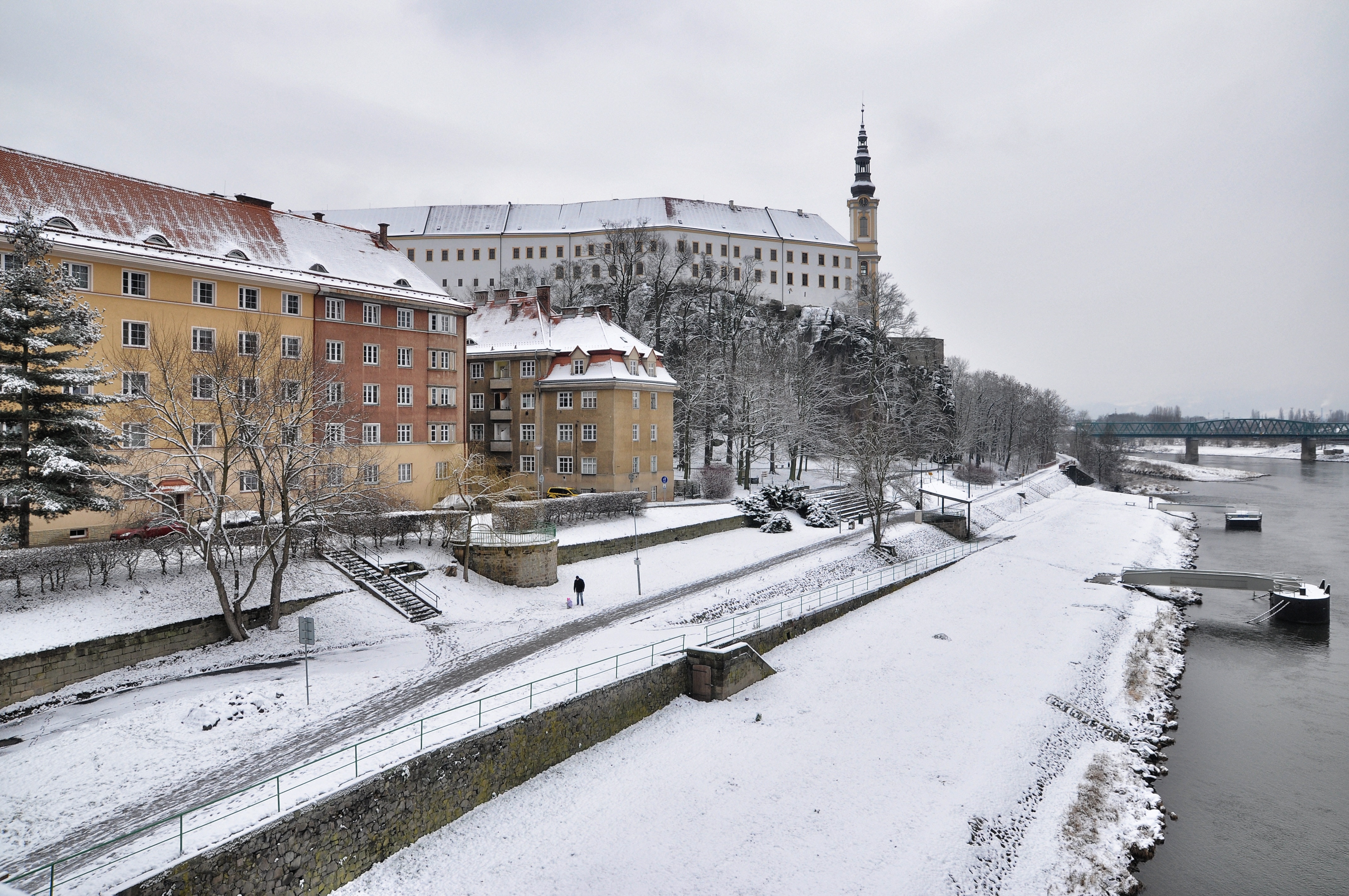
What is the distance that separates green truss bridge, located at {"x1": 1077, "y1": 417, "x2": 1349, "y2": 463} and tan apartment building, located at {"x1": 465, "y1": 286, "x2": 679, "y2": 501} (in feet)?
268

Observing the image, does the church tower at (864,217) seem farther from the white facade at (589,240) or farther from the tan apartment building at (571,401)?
the tan apartment building at (571,401)

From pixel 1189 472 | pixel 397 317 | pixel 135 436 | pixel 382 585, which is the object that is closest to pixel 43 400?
pixel 135 436

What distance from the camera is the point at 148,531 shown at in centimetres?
2547

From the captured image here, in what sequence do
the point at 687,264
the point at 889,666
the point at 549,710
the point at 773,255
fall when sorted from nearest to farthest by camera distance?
1. the point at 549,710
2. the point at 889,666
3. the point at 687,264
4. the point at 773,255

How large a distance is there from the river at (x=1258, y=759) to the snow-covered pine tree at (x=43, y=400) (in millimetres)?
28411

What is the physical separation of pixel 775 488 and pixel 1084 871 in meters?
32.1

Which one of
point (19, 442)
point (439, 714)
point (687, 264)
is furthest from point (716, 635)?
point (687, 264)

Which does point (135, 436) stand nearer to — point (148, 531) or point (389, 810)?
point (148, 531)

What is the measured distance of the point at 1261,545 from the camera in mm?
49531

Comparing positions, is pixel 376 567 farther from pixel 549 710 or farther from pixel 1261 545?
pixel 1261 545

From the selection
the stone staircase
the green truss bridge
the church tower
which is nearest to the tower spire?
the church tower

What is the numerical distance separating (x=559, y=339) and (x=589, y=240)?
1846 inches

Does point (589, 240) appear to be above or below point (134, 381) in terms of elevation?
above

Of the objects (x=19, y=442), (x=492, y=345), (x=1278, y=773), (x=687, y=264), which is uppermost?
(x=687, y=264)
